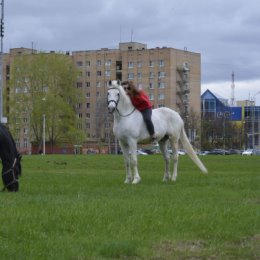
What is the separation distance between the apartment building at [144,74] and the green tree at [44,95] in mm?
35524

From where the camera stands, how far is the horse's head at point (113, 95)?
18.6 metres

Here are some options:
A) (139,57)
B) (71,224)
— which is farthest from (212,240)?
(139,57)

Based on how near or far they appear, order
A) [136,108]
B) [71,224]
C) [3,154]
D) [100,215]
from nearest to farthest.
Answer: [71,224] < [100,215] < [3,154] < [136,108]

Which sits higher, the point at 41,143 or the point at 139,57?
the point at 139,57

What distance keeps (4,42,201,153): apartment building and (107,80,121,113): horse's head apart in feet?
459

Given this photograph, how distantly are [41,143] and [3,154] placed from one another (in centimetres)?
11271

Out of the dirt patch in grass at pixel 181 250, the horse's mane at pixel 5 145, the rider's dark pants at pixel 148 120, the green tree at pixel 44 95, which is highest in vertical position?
the green tree at pixel 44 95

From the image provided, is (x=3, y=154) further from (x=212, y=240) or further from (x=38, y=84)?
(x=38, y=84)

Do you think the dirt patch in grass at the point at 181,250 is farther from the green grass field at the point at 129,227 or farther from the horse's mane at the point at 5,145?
the horse's mane at the point at 5,145

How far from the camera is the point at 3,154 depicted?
603 inches

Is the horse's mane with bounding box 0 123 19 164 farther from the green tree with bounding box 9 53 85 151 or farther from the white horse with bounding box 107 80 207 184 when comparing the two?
the green tree with bounding box 9 53 85 151

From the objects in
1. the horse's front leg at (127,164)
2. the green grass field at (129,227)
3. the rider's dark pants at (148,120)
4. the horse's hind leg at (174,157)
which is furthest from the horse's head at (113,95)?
the green grass field at (129,227)

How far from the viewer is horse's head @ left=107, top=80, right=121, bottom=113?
61.2 feet

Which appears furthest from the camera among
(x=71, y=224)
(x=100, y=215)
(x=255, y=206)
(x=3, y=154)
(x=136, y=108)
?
(x=136, y=108)
